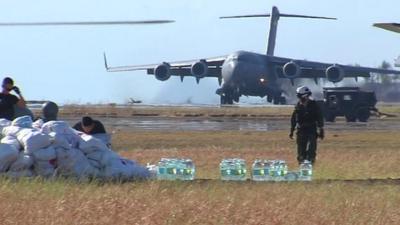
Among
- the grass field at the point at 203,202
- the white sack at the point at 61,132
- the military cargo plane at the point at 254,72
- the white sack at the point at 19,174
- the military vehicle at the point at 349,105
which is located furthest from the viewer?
the military cargo plane at the point at 254,72

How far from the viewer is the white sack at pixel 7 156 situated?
14.2m

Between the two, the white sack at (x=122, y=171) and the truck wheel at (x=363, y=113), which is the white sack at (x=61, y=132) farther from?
the truck wheel at (x=363, y=113)

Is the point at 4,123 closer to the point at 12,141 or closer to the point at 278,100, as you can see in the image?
the point at 12,141

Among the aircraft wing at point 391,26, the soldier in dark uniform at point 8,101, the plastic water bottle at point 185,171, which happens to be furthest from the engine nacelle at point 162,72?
the plastic water bottle at point 185,171

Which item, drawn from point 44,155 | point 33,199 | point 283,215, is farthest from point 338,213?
point 44,155

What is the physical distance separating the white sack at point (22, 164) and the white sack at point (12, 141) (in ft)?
0.55

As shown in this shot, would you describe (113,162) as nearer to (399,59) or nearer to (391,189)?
(391,189)

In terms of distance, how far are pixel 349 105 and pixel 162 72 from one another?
3510 cm

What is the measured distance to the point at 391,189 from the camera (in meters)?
14.0

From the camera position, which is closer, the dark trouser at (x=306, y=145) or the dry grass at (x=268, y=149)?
the dry grass at (x=268, y=149)

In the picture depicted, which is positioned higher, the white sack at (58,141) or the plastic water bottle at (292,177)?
the white sack at (58,141)

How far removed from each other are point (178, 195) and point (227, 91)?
249 feet

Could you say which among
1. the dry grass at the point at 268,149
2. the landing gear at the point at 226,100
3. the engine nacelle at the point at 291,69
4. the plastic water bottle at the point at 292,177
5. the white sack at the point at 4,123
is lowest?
the landing gear at the point at 226,100

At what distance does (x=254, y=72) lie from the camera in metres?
84.3
